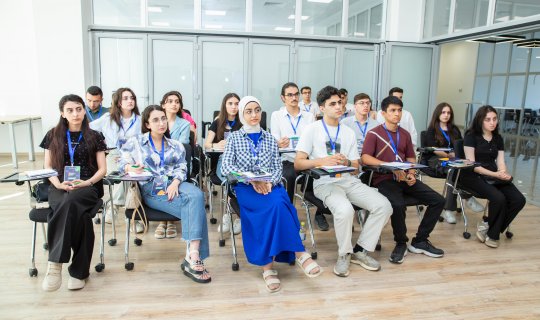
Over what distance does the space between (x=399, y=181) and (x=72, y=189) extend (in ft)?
9.37

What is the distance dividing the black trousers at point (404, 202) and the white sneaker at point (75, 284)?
261 centimetres

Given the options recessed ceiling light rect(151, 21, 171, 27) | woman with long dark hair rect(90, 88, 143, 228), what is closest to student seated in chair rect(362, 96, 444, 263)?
woman with long dark hair rect(90, 88, 143, 228)

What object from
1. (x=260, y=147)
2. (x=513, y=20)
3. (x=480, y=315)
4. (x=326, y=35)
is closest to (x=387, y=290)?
(x=480, y=315)

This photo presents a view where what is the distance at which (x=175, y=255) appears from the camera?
3.51 m

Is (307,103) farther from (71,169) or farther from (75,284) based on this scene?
(75,284)

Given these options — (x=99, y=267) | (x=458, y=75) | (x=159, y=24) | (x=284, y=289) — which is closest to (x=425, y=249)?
(x=284, y=289)

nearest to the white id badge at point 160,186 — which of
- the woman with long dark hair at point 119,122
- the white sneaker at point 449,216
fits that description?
the woman with long dark hair at point 119,122

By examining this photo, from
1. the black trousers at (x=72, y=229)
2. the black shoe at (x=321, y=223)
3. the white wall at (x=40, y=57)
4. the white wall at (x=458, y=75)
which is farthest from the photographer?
the white wall at (x=458, y=75)

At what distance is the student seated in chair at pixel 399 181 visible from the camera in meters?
3.54

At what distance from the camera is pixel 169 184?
3229mm

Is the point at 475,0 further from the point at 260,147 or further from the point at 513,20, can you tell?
the point at 260,147

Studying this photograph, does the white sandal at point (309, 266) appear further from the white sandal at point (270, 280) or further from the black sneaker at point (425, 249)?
the black sneaker at point (425, 249)

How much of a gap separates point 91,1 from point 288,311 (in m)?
7.25

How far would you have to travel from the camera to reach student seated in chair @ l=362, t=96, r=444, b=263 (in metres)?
3.54
